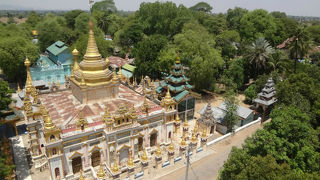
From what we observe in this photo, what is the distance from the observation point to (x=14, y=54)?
45.0 m

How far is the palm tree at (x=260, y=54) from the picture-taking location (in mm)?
45594

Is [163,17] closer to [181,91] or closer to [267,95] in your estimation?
[181,91]

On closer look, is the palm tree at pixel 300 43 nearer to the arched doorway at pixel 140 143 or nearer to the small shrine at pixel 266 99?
the small shrine at pixel 266 99

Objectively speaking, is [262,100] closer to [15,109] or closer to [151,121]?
[151,121]

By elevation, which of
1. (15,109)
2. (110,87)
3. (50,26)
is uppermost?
(50,26)

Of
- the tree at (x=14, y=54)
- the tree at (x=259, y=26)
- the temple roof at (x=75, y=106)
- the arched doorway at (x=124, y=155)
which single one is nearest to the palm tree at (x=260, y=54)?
the tree at (x=259, y=26)

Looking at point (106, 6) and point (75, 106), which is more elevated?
point (106, 6)

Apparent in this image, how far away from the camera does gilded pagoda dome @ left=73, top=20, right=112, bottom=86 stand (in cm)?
2395

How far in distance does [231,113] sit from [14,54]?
4200cm

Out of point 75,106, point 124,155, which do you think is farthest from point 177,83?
point 75,106

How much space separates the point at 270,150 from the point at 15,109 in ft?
103

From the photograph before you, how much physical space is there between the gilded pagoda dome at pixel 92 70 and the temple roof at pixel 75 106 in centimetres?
242

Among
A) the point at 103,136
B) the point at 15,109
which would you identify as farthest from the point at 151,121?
the point at 15,109

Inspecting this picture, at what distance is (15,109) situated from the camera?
31.2 metres
